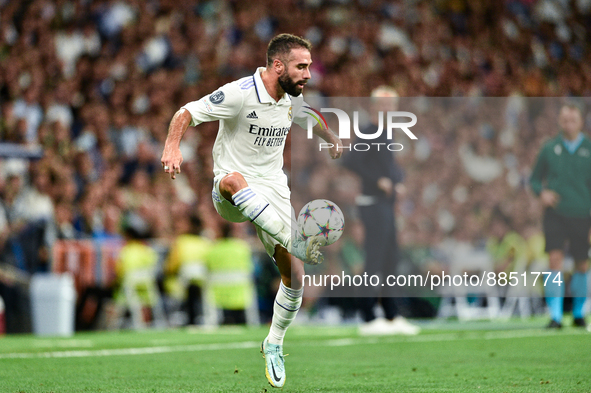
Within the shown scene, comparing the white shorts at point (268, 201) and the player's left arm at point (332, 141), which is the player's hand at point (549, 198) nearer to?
the player's left arm at point (332, 141)

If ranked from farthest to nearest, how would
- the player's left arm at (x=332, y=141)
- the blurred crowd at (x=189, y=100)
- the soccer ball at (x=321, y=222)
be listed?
the blurred crowd at (x=189, y=100), the player's left arm at (x=332, y=141), the soccer ball at (x=321, y=222)

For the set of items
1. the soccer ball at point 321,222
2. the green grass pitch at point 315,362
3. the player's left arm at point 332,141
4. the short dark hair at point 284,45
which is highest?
the short dark hair at point 284,45

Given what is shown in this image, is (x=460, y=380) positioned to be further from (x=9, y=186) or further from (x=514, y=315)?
(x=514, y=315)

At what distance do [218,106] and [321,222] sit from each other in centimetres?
95

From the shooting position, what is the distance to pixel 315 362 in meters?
6.80

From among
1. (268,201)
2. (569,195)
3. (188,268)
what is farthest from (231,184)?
(188,268)

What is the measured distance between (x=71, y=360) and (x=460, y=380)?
3167 mm

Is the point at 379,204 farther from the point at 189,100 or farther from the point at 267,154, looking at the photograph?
the point at 189,100

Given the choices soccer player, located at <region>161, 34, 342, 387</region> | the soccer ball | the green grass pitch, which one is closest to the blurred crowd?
the green grass pitch

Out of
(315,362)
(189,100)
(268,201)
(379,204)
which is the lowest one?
(315,362)

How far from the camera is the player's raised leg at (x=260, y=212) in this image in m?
5.07

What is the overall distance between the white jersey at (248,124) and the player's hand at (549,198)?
16.2 ft

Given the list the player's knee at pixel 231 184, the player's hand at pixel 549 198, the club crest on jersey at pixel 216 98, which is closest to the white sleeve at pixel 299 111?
the club crest on jersey at pixel 216 98

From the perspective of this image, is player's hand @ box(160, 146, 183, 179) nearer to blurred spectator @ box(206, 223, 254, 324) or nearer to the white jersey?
the white jersey
